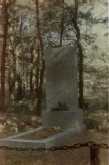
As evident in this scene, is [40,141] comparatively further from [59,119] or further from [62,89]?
[62,89]

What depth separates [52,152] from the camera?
17.1ft

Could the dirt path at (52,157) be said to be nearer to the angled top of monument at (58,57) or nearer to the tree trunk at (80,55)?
the tree trunk at (80,55)

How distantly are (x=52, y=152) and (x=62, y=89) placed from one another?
1732 millimetres

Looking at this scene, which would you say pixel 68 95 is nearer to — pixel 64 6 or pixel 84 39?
pixel 84 39


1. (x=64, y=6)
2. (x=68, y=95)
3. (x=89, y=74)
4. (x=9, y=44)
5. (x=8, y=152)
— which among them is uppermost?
(x=64, y=6)

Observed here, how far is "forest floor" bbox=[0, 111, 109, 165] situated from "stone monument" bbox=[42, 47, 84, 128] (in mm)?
253

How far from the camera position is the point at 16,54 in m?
6.64

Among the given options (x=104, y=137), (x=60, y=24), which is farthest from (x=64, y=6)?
(x=104, y=137)

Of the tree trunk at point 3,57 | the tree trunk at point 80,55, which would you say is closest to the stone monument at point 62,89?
the tree trunk at point 80,55

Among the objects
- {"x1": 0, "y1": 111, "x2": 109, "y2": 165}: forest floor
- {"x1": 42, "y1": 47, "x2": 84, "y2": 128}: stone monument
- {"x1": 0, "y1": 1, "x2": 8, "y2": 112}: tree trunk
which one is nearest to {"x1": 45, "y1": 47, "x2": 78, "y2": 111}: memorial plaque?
{"x1": 42, "y1": 47, "x2": 84, "y2": 128}: stone monument

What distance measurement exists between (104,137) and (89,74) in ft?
3.66

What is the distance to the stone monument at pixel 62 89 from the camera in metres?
6.36

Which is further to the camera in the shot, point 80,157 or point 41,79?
point 41,79

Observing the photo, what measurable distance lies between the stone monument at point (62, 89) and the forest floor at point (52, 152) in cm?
25
